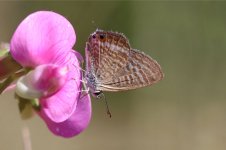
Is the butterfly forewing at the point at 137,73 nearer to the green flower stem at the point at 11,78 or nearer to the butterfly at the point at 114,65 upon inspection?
the butterfly at the point at 114,65

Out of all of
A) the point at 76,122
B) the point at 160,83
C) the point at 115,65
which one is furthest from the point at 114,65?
the point at 160,83

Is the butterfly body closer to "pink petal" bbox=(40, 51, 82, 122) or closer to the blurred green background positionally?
"pink petal" bbox=(40, 51, 82, 122)

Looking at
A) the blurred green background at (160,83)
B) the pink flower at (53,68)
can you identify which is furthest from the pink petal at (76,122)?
the blurred green background at (160,83)

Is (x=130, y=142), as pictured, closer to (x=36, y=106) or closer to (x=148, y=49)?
(x=148, y=49)

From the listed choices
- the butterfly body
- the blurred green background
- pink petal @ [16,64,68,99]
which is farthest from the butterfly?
the blurred green background

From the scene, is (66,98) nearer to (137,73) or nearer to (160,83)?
(137,73)
